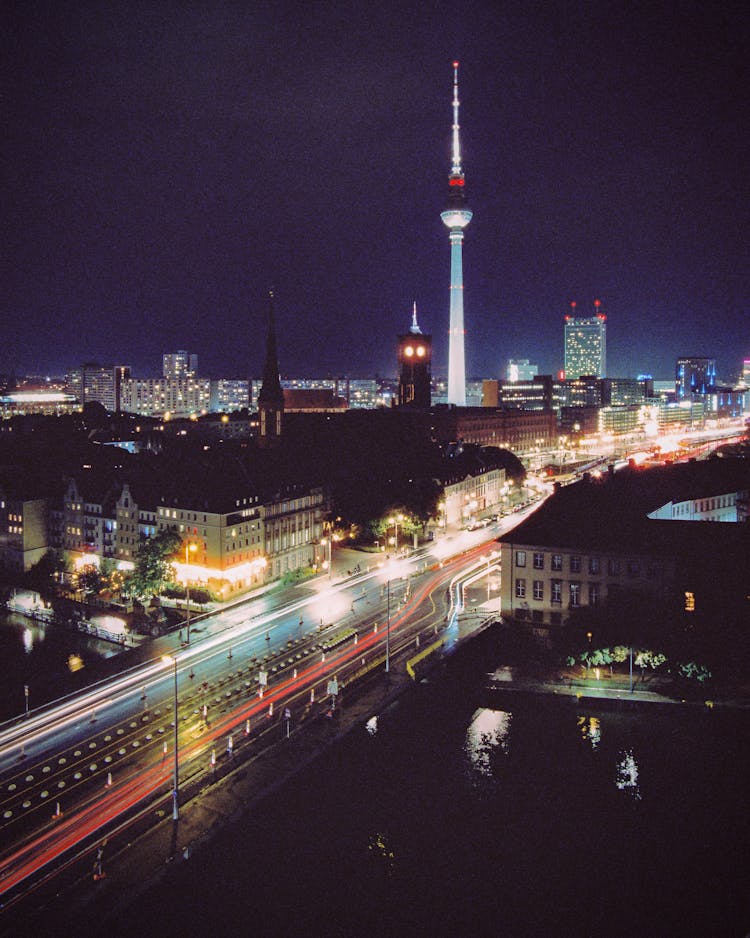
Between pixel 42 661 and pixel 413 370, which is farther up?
pixel 413 370

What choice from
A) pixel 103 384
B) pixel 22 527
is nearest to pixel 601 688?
pixel 22 527

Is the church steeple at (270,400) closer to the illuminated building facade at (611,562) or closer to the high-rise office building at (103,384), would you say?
the illuminated building facade at (611,562)

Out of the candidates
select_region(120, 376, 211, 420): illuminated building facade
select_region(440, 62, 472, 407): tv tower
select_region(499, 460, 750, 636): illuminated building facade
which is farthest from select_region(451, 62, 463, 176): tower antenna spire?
select_region(499, 460, 750, 636): illuminated building facade

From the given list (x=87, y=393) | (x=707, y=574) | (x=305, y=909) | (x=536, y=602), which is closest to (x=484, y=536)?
(x=536, y=602)

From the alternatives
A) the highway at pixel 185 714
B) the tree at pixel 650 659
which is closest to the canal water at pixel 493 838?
the tree at pixel 650 659

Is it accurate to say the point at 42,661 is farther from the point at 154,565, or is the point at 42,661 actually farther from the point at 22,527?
the point at 22,527

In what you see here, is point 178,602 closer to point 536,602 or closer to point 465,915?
point 536,602
